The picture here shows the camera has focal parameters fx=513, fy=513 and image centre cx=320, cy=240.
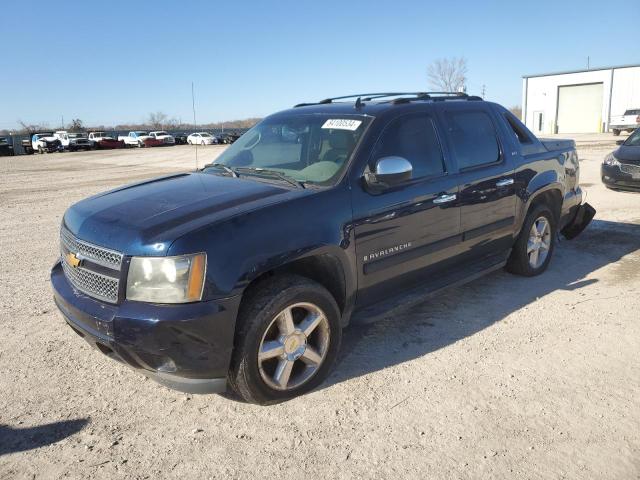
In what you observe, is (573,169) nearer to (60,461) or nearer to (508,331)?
(508,331)

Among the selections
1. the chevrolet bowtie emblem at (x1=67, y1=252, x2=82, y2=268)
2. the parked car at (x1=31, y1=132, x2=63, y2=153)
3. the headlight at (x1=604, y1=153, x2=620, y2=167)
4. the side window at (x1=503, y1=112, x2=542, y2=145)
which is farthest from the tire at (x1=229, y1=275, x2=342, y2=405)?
the parked car at (x1=31, y1=132, x2=63, y2=153)

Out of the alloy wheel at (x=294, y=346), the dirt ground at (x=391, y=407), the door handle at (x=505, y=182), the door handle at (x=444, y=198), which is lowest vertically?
the dirt ground at (x=391, y=407)

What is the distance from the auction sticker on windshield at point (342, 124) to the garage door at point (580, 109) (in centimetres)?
4560

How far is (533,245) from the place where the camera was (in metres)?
5.35

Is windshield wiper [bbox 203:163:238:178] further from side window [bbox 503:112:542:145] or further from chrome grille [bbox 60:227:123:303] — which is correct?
side window [bbox 503:112:542:145]

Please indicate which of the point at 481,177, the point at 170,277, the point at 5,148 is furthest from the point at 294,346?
the point at 5,148

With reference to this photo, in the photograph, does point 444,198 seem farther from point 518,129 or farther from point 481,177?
point 518,129

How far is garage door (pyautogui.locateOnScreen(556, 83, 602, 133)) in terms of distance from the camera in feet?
144

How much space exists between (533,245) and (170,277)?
4013 mm

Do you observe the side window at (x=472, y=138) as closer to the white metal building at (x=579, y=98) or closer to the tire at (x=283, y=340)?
the tire at (x=283, y=340)

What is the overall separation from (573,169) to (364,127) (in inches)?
131

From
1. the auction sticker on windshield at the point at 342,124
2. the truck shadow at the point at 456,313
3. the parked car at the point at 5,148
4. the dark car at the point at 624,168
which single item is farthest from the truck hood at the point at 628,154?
the parked car at the point at 5,148

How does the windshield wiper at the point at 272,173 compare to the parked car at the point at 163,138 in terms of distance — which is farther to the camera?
the parked car at the point at 163,138

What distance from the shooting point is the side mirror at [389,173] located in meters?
3.47
